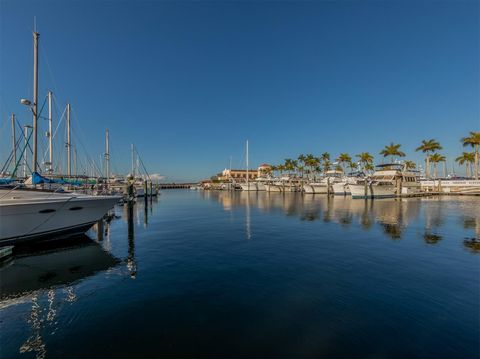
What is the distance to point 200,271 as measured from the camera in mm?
9625

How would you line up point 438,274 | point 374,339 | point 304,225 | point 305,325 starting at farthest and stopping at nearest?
1. point 304,225
2. point 438,274
3. point 305,325
4. point 374,339

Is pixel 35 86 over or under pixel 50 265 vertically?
over

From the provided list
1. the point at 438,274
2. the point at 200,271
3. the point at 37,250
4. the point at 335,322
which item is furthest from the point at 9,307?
the point at 438,274

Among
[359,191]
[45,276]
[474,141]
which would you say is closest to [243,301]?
[45,276]

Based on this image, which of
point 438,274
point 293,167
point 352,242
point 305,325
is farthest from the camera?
point 293,167

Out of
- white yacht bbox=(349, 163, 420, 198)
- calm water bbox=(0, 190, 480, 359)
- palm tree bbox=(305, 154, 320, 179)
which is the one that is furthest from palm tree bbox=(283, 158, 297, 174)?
calm water bbox=(0, 190, 480, 359)

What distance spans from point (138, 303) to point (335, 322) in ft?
18.9

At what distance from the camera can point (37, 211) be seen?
12.4m

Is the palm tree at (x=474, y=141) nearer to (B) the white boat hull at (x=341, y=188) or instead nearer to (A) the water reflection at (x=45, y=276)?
(B) the white boat hull at (x=341, y=188)

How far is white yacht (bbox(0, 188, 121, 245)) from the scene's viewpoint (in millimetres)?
11727

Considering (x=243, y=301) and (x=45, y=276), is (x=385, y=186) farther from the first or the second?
(x=45, y=276)

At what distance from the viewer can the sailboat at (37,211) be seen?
1177 cm

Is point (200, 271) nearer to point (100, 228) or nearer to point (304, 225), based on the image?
point (100, 228)

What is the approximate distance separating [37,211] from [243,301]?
12.7 meters
